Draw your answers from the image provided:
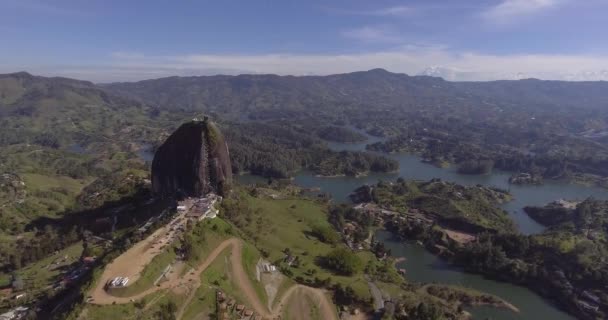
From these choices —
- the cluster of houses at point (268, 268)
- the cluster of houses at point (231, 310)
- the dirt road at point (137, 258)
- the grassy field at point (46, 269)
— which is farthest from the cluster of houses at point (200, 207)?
the grassy field at point (46, 269)

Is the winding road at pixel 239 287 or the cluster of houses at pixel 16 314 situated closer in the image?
the winding road at pixel 239 287

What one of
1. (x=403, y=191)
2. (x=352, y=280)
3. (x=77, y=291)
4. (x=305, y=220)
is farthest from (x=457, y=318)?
(x=403, y=191)

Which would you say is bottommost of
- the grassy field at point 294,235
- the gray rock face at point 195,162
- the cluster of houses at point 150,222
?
the grassy field at point 294,235

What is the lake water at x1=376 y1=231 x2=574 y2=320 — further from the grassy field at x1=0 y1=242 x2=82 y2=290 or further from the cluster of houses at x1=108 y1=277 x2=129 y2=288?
the grassy field at x1=0 y1=242 x2=82 y2=290

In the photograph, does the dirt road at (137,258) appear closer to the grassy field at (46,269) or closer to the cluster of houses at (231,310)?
the cluster of houses at (231,310)

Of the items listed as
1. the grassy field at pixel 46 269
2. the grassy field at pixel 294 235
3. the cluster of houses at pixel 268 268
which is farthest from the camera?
the grassy field at pixel 294 235

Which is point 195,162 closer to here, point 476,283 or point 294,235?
point 294,235

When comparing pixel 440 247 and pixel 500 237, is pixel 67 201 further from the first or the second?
pixel 500 237
